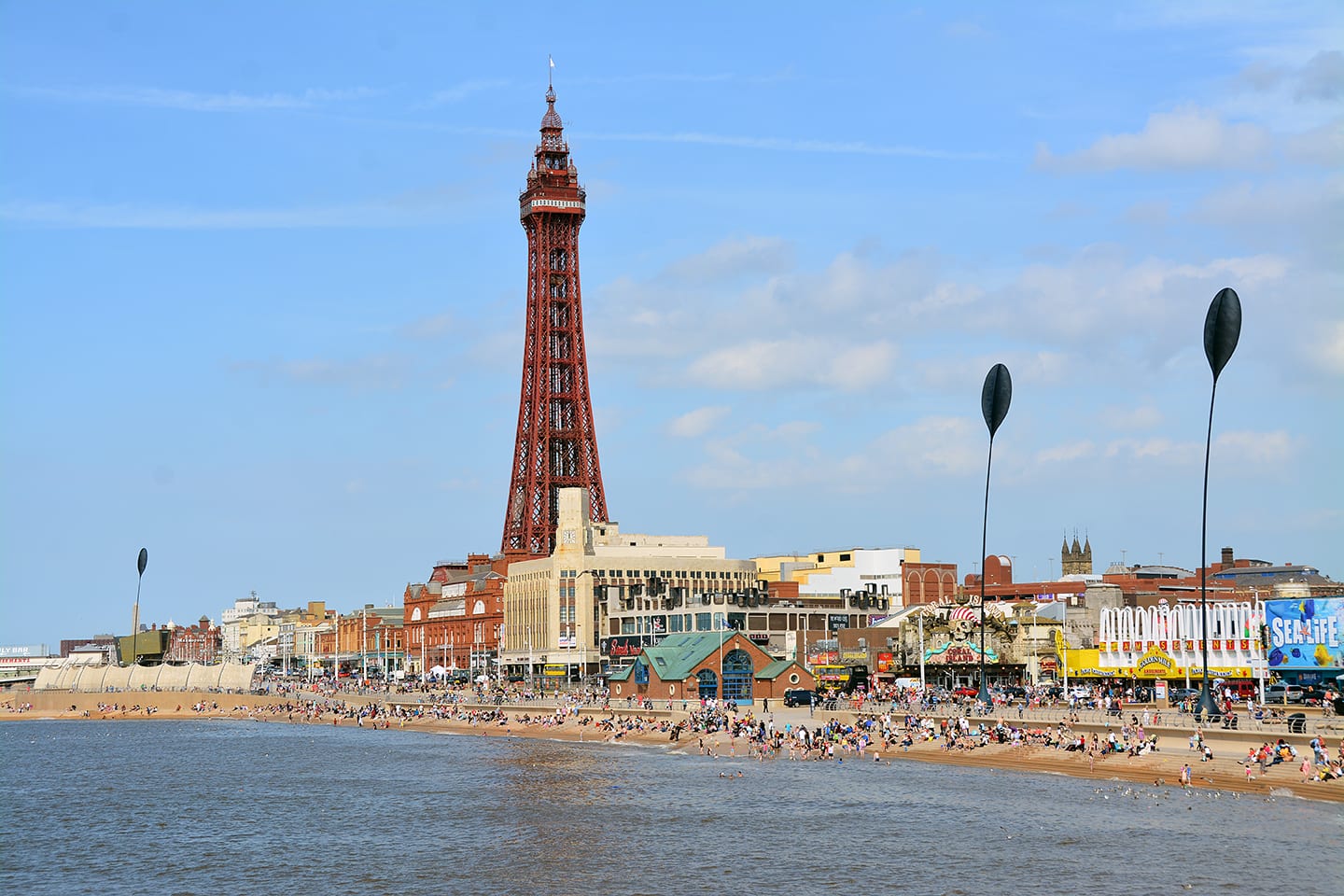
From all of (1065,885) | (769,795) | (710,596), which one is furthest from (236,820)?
(710,596)

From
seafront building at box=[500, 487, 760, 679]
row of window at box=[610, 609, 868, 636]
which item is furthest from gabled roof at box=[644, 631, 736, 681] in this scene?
seafront building at box=[500, 487, 760, 679]

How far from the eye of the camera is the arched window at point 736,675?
110 m

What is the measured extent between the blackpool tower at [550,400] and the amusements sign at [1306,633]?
305 feet

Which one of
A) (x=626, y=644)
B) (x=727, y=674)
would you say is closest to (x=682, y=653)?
(x=727, y=674)

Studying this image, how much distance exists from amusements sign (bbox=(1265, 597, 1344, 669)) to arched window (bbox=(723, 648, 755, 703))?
38228mm

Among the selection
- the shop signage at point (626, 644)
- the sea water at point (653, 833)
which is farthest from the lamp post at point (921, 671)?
the shop signage at point (626, 644)

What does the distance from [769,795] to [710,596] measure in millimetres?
71637

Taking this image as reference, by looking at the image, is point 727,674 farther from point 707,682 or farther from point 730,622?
point 730,622

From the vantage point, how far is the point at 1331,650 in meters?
80.8

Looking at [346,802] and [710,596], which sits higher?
[710,596]

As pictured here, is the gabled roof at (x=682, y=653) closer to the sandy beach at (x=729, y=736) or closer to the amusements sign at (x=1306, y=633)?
the sandy beach at (x=729, y=736)

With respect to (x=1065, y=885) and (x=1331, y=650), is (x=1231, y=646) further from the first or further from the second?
(x=1065, y=885)

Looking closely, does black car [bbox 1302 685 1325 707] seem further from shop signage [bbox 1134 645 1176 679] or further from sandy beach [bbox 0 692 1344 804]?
sandy beach [bbox 0 692 1344 804]

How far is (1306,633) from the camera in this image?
8175 centimetres
